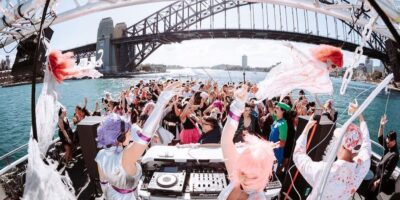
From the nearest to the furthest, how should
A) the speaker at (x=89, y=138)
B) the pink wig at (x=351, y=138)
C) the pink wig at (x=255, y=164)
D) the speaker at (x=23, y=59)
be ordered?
1. the pink wig at (x=255, y=164)
2. the pink wig at (x=351, y=138)
3. the speaker at (x=23, y=59)
4. the speaker at (x=89, y=138)

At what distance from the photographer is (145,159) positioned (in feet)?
8.96

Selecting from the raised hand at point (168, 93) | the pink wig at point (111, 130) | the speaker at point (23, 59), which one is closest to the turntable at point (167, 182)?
the pink wig at point (111, 130)

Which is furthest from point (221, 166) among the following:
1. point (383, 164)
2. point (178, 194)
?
point (383, 164)

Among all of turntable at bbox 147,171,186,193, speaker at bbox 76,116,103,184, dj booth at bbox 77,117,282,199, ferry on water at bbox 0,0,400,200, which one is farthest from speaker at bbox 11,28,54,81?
turntable at bbox 147,171,186,193

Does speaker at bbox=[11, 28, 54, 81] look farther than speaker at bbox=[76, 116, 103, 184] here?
No

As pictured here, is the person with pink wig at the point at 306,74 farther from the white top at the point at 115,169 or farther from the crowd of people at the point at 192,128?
the white top at the point at 115,169

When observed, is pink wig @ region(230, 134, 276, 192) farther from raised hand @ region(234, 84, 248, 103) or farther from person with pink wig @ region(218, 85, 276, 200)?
raised hand @ region(234, 84, 248, 103)

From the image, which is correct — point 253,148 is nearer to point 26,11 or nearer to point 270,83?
point 270,83

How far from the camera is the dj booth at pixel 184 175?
2.31 metres

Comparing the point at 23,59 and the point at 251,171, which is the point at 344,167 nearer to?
the point at 251,171

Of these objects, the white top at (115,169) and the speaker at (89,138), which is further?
the speaker at (89,138)

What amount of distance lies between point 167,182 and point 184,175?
177mm

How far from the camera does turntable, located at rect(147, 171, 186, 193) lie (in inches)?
91.4

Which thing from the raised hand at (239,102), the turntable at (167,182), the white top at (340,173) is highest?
the raised hand at (239,102)
